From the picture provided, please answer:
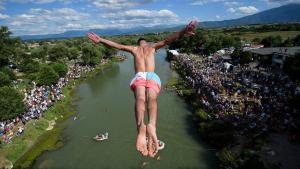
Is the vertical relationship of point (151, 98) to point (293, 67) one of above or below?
above

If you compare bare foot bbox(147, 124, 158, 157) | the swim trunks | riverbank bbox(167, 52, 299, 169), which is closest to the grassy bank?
riverbank bbox(167, 52, 299, 169)

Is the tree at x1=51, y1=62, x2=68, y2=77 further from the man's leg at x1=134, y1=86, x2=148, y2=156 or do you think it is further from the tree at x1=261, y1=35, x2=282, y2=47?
the man's leg at x1=134, y1=86, x2=148, y2=156

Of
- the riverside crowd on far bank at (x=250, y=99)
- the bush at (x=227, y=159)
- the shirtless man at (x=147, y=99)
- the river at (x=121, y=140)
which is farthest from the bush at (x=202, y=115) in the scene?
the shirtless man at (x=147, y=99)

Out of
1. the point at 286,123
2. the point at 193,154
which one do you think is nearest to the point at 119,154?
the point at 193,154

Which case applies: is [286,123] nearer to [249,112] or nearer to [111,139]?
[249,112]

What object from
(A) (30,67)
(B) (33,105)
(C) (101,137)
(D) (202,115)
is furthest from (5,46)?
(D) (202,115)

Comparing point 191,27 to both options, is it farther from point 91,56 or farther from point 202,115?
point 91,56
